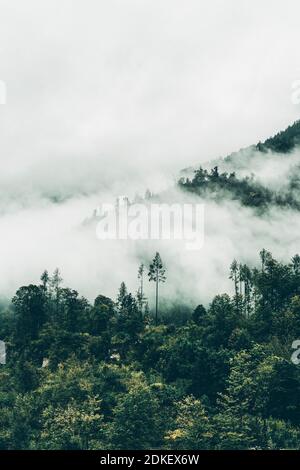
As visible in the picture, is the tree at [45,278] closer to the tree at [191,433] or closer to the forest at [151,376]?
the forest at [151,376]

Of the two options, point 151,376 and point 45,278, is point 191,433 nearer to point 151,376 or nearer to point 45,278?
point 151,376

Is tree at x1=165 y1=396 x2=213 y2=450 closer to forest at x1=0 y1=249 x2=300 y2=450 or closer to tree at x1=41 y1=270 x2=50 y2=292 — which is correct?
forest at x1=0 y1=249 x2=300 y2=450

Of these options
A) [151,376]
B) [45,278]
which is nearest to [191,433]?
[151,376]

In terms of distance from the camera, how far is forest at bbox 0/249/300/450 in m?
105

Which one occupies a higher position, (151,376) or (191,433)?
(151,376)

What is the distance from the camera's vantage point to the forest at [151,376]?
4117 inches

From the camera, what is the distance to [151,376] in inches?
4884

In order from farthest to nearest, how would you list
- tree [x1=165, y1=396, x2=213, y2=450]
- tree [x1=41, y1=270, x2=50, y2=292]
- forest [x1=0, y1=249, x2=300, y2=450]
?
tree [x1=41, y1=270, x2=50, y2=292] < forest [x1=0, y1=249, x2=300, y2=450] < tree [x1=165, y1=396, x2=213, y2=450]

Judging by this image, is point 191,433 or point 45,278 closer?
point 191,433

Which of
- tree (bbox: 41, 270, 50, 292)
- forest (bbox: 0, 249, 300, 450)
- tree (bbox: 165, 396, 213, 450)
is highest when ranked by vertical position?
tree (bbox: 41, 270, 50, 292)

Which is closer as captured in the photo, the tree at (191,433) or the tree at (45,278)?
the tree at (191,433)

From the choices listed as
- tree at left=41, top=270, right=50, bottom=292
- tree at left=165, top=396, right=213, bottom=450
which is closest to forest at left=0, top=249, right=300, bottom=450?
tree at left=165, top=396, right=213, bottom=450

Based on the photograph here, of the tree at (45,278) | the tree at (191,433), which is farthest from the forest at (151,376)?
the tree at (45,278)
